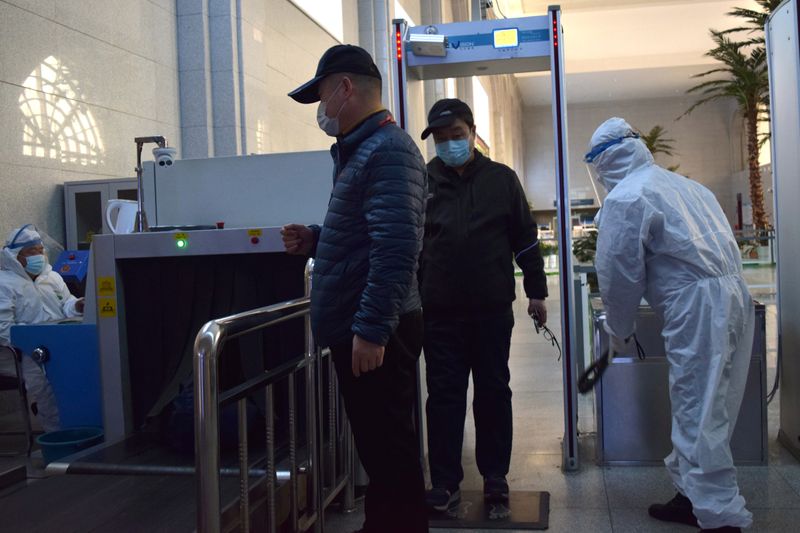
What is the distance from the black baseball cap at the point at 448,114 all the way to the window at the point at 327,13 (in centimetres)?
741

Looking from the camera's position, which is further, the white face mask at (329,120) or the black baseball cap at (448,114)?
the black baseball cap at (448,114)

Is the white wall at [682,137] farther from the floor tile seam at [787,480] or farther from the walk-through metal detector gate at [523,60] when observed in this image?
the floor tile seam at [787,480]

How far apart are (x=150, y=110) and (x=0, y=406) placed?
10.1ft

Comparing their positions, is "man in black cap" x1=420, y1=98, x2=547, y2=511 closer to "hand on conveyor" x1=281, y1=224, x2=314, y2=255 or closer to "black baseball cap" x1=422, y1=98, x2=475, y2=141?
"black baseball cap" x1=422, y1=98, x2=475, y2=141

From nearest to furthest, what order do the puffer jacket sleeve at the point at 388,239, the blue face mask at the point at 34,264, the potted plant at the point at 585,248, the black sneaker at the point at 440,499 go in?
the puffer jacket sleeve at the point at 388,239 < the black sneaker at the point at 440,499 < the blue face mask at the point at 34,264 < the potted plant at the point at 585,248

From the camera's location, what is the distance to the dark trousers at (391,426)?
2.29 metres

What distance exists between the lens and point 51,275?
5.57 metres

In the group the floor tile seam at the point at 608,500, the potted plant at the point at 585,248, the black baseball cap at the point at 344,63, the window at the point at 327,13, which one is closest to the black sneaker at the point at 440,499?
the floor tile seam at the point at 608,500

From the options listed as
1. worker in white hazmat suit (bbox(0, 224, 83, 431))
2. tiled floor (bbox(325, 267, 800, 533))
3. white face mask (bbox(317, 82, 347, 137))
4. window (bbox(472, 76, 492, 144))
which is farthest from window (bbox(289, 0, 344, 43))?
white face mask (bbox(317, 82, 347, 137))

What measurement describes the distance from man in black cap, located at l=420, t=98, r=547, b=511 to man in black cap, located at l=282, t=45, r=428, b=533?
0.94 meters

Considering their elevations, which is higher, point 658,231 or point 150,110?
point 150,110

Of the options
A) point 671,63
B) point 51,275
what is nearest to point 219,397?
point 51,275

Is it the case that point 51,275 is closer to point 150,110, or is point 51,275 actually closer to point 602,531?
point 150,110

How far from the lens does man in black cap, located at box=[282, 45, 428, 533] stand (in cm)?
211
